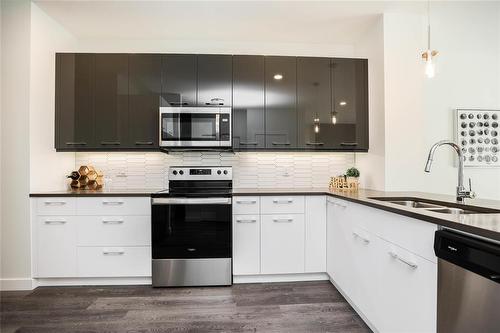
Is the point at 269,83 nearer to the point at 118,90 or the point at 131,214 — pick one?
the point at 118,90

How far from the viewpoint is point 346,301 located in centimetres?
233

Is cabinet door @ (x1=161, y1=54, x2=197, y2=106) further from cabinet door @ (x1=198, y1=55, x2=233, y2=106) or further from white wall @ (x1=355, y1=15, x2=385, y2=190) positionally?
white wall @ (x1=355, y1=15, x2=385, y2=190)

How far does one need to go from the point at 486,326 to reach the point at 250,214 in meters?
1.95

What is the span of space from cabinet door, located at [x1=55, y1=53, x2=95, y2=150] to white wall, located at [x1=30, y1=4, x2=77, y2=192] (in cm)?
7

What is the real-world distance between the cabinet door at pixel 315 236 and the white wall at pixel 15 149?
2662mm

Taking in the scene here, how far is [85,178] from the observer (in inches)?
123

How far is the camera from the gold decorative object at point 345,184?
2.99m

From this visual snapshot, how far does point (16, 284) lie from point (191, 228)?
1714 mm

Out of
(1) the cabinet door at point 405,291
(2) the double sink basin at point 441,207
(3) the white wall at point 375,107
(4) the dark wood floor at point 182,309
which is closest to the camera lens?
(1) the cabinet door at point 405,291

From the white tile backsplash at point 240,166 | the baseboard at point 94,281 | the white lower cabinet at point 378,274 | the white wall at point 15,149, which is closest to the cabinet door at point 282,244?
the white lower cabinet at point 378,274

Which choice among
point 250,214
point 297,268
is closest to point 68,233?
point 250,214

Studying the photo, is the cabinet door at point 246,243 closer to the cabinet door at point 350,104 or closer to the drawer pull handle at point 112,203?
the drawer pull handle at point 112,203

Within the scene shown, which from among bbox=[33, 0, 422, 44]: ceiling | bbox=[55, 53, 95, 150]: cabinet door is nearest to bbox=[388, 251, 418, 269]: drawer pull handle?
bbox=[33, 0, 422, 44]: ceiling

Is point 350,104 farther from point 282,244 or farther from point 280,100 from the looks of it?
point 282,244
